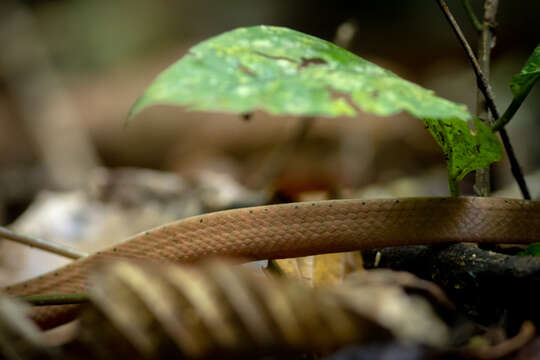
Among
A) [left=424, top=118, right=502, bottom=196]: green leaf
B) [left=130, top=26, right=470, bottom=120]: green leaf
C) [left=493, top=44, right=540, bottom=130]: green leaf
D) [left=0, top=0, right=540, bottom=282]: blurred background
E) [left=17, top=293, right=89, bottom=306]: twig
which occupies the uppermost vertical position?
[left=130, top=26, right=470, bottom=120]: green leaf

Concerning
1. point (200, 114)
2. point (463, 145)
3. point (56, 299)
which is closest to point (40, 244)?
point (56, 299)

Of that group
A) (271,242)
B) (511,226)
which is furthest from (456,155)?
(271,242)

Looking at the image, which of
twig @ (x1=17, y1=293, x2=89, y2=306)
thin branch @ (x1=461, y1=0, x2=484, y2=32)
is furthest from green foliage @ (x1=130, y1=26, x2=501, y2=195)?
thin branch @ (x1=461, y1=0, x2=484, y2=32)

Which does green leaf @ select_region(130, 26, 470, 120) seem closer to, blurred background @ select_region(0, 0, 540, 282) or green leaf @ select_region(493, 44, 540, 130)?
green leaf @ select_region(493, 44, 540, 130)

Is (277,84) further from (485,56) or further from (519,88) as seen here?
(485,56)

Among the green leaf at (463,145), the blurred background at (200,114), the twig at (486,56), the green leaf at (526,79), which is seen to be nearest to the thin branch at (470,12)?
the twig at (486,56)

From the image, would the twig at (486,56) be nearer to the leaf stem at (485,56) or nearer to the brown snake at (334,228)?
the leaf stem at (485,56)
